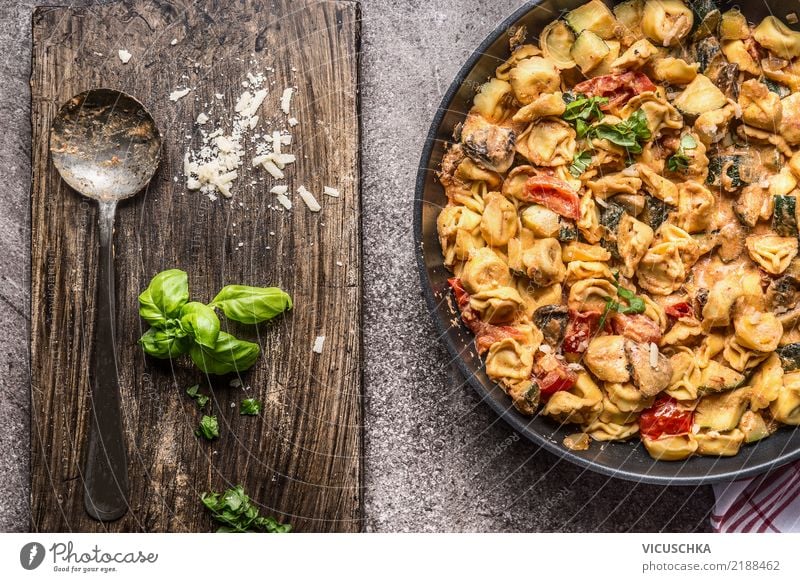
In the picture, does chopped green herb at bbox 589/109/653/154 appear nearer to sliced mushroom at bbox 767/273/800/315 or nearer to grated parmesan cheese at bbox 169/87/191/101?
sliced mushroom at bbox 767/273/800/315

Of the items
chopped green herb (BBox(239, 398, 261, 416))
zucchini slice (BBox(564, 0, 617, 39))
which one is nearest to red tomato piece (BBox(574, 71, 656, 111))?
zucchini slice (BBox(564, 0, 617, 39))

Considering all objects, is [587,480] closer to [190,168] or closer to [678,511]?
[678,511]

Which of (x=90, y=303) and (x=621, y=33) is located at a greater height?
(x=621, y=33)

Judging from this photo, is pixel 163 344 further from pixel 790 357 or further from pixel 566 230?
pixel 790 357

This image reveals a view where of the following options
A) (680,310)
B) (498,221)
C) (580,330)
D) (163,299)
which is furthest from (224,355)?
(680,310)

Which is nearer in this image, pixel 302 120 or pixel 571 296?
pixel 571 296

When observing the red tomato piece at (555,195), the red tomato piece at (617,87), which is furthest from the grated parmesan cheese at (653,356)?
the red tomato piece at (617,87)
